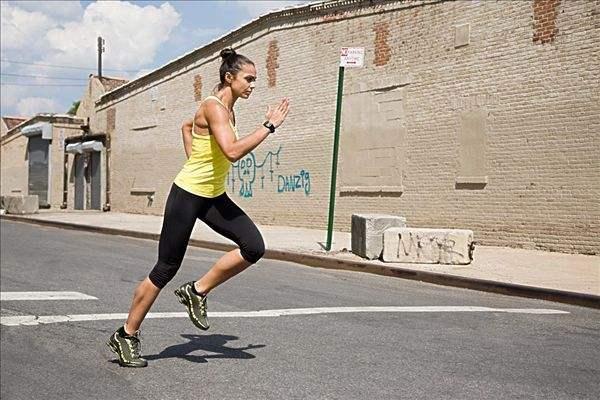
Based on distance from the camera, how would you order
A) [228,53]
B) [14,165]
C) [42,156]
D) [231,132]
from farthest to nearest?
1. [14,165]
2. [42,156]
3. [228,53]
4. [231,132]

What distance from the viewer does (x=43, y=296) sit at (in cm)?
843

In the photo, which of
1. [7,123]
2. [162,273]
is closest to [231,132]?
[162,273]

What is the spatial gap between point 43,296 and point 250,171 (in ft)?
51.6

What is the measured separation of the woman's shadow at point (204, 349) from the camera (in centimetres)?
547

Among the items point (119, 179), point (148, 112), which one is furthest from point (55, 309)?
point (119, 179)

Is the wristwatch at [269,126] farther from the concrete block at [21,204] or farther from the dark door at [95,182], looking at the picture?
the dark door at [95,182]

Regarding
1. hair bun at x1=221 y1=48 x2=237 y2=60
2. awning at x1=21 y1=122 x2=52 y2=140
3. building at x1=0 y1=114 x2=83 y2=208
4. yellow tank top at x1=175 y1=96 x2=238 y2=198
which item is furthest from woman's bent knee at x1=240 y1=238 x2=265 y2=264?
awning at x1=21 y1=122 x2=52 y2=140

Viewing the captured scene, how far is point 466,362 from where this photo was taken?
5371 mm

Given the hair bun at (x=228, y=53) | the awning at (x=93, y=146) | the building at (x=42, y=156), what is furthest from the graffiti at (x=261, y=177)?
the building at (x=42, y=156)

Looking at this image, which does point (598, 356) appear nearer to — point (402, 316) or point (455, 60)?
point (402, 316)

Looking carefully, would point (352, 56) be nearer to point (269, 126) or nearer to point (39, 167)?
point (269, 126)

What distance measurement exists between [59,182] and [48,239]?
77.2 ft

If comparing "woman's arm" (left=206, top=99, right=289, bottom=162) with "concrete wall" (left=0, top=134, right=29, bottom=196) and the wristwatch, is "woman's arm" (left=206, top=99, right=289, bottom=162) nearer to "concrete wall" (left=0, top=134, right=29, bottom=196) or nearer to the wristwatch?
the wristwatch

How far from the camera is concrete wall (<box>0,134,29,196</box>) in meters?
44.0
